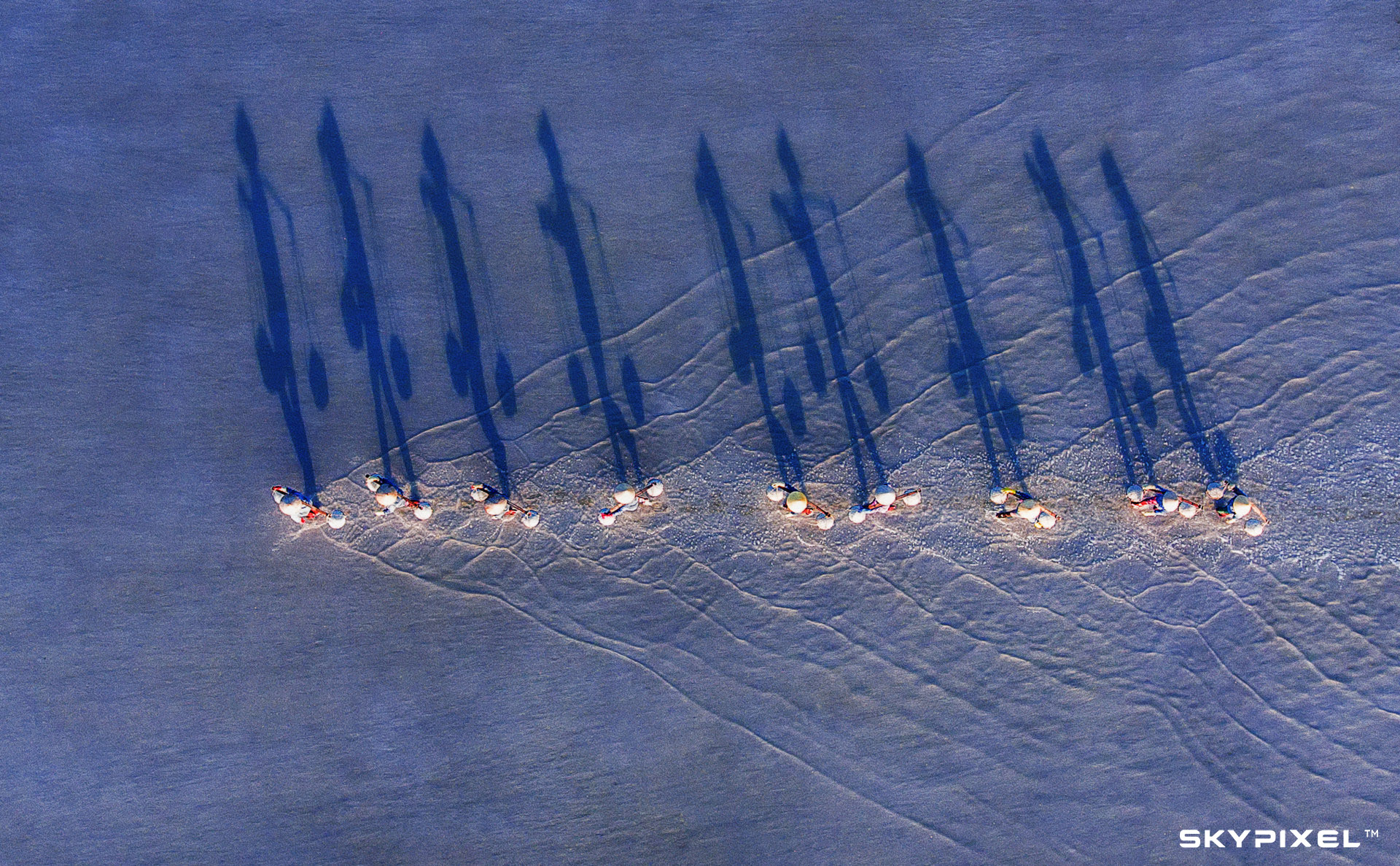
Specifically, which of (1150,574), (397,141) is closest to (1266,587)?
(1150,574)

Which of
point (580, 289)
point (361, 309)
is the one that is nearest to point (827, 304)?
point (580, 289)

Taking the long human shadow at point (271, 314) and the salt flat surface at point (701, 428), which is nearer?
the salt flat surface at point (701, 428)

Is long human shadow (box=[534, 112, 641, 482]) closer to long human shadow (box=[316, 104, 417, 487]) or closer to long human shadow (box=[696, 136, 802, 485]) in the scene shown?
long human shadow (box=[696, 136, 802, 485])

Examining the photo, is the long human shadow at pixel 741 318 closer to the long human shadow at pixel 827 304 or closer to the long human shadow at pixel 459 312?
the long human shadow at pixel 827 304

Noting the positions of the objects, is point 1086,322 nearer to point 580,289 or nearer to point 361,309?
point 580,289

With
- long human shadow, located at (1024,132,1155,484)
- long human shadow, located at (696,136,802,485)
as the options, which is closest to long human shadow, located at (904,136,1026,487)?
long human shadow, located at (1024,132,1155,484)

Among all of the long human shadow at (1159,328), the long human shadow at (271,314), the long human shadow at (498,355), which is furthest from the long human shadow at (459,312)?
the long human shadow at (1159,328)
